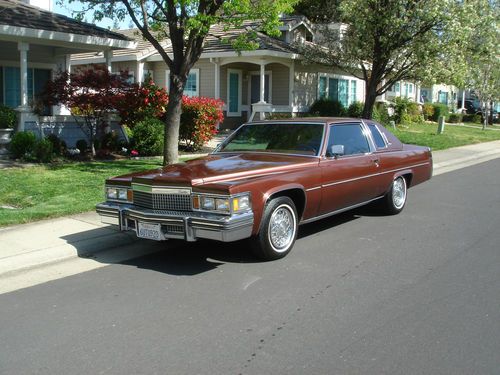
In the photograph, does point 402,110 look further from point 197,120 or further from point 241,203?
point 241,203

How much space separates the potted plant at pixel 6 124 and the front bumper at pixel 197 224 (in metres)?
9.72

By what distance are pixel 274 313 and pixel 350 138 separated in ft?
12.2

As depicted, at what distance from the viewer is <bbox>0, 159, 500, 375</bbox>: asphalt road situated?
3699 millimetres

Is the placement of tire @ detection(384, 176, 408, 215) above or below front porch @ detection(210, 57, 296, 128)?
below

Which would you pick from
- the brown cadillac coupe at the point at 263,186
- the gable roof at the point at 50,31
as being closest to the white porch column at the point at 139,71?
the gable roof at the point at 50,31

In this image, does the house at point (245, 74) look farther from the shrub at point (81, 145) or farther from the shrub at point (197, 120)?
the shrub at point (81, 145)

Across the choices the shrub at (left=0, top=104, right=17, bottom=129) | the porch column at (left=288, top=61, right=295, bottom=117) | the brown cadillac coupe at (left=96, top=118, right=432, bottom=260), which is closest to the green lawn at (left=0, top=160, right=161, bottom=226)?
the brown cadillac coupe at (left=96, top=118, right=432, bottom=260)

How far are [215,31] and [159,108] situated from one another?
35.0 feet

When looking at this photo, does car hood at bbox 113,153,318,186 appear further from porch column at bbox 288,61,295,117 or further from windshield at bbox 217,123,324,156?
porch column at bbox 288,61,295,117

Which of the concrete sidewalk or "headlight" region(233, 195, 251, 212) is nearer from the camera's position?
"headlight" region(233, 195, 251, 212)

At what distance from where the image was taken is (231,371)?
3.55 meters

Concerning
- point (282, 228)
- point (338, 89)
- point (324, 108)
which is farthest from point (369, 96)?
point (282, 228)

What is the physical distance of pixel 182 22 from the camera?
35.9ft

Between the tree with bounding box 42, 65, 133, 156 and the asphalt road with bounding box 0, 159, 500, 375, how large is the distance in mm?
7546
